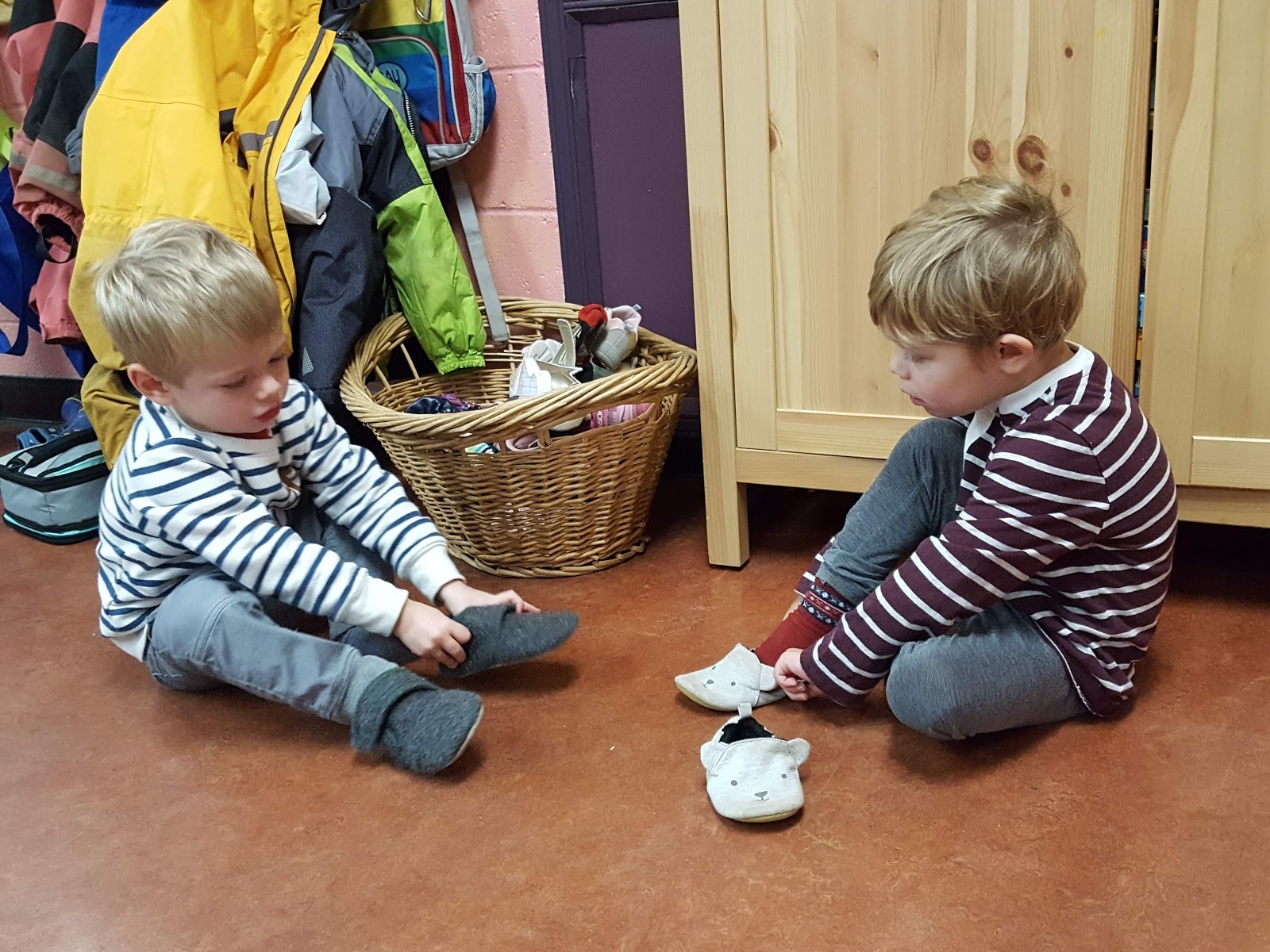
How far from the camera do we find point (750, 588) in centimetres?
152

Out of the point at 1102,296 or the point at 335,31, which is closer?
the point at 1102,296

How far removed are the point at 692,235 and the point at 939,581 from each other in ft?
1.93

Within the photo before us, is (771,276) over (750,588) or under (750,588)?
over

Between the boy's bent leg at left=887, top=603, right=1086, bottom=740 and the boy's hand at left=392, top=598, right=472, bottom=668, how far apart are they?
1.47 ft

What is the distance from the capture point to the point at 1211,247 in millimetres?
1208

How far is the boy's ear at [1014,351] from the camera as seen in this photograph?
103 centimetres

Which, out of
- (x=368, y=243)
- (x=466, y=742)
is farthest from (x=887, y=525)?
(x=368, y=243)

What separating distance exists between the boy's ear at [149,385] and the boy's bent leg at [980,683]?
80 cm

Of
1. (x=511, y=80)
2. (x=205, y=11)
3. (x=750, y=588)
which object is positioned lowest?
(x=750, y=588)

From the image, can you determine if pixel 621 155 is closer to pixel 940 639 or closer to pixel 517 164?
pixel 517 164

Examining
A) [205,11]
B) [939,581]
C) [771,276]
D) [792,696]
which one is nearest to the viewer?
[939,581]

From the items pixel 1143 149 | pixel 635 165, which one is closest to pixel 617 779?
pixel 1143 149

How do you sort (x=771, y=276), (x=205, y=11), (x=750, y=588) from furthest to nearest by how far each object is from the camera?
(x=205, y=11) < (x=750, y=588) < (x=771, y=276)

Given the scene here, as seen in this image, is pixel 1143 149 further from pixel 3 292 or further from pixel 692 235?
pixel 3 292
